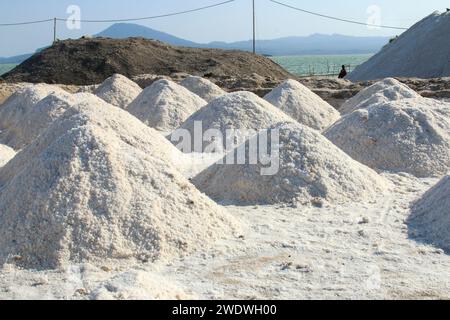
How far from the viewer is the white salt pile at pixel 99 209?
4.48 m

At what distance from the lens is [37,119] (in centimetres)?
1059

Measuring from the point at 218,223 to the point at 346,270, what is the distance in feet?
3.76

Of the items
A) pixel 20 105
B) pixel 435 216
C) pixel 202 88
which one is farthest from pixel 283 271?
pixel 202 88

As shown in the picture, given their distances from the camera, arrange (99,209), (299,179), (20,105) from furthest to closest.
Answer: (20,105) < (299,179) < (99,209)

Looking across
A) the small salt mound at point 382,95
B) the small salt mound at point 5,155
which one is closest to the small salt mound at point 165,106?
the small salt mound at point 382,95

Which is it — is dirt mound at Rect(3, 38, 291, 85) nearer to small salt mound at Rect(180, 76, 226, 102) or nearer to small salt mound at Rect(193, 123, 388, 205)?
small salt mound at Rect(180, 76, 226, 102)

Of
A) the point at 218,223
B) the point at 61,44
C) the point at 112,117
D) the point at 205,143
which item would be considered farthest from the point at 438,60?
the point at 218,223

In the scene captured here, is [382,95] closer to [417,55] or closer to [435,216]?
[435,216]

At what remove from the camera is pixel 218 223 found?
16.5ft

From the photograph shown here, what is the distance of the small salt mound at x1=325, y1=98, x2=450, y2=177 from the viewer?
24.6 feet

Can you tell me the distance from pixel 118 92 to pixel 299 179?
28.1ft

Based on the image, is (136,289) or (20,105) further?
(20,105)

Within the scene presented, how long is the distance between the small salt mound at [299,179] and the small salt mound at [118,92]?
7360mm
